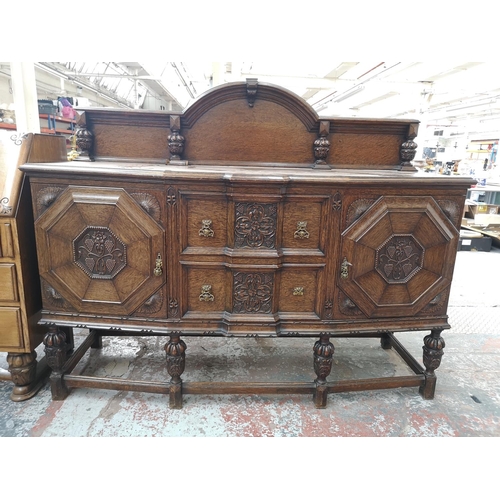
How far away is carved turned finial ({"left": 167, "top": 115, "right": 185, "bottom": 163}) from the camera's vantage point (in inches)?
81.6

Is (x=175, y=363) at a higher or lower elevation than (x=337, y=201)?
lower

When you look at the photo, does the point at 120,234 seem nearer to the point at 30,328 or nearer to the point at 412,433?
the point at 30,328

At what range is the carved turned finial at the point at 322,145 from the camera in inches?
82.7

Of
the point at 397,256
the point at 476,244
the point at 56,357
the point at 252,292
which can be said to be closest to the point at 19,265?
the point at 56,357

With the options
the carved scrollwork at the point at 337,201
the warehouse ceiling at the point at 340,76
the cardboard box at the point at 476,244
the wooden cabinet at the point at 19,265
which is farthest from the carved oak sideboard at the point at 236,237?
the cardboard box at the point at 476,244

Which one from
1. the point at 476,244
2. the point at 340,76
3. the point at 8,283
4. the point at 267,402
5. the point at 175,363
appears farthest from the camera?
the point at 340,76

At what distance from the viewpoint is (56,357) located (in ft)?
6.65

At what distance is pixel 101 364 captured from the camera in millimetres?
2484

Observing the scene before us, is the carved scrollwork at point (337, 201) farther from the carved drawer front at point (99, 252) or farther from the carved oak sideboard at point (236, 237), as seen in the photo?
the carved drawer front at point (99, 252)

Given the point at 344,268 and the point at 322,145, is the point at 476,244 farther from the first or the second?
the point at 344,268

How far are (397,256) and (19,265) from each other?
2.03m

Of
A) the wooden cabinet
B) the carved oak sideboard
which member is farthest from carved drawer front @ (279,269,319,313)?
the wooden cabinet

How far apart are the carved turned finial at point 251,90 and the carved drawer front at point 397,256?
Result: 0.94m

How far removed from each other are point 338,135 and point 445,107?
10.6 meters
